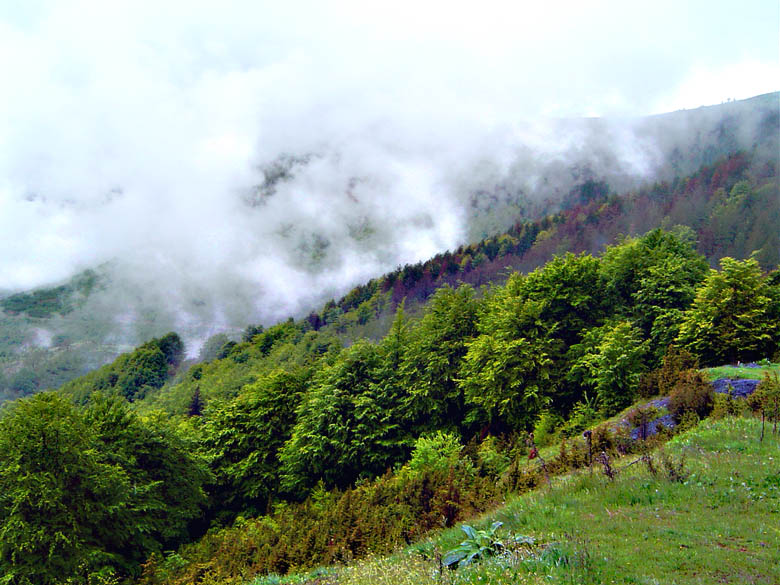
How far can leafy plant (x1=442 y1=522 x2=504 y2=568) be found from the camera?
28.4 ft

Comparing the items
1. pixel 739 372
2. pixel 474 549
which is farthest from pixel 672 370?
pixel 474 549

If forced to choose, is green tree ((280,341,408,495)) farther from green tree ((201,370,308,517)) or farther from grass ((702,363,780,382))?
grass ((702,363,780,382))

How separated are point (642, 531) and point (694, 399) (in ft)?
36.6

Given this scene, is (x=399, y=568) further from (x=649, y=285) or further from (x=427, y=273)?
(x=427, y=273)

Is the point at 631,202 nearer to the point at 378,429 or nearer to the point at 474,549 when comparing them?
the point at 378,429

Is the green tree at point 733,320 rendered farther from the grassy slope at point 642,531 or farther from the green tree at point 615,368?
the grassy slope at point 642,531

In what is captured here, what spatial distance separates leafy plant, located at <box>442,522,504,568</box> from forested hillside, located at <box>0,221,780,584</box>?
3785mm

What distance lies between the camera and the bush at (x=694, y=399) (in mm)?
17688

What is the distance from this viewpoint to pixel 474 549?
887cm

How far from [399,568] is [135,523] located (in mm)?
22554

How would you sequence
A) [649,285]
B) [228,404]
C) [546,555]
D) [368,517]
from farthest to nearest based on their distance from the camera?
[228,404] → [649,285] → [368,517] → [546,555]

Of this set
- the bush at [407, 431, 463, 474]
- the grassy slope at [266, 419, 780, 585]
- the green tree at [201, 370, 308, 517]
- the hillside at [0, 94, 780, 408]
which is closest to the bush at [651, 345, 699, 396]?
the grassy slope at [266, 419, 780, 585]

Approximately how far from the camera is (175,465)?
102ft

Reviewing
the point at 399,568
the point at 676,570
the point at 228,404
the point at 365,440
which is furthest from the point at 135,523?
the point at 676,570
